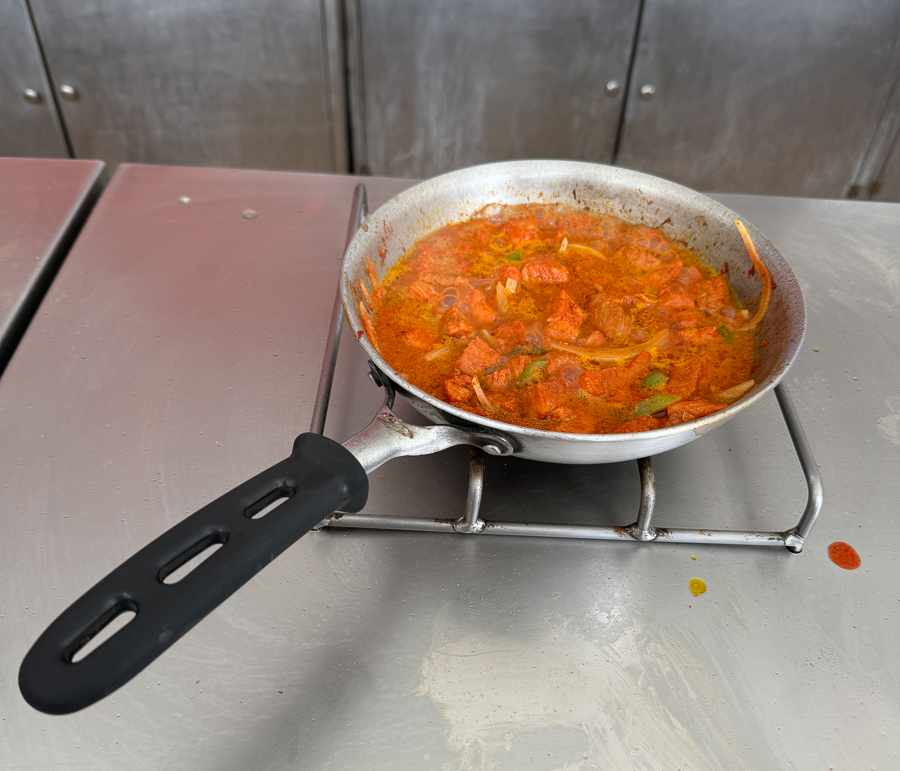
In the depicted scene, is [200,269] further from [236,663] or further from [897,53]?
[897,53]

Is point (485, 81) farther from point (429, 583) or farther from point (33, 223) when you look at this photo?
point (429, 583)

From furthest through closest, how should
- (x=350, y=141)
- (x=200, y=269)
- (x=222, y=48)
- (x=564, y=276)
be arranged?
(x=350, y=141) < (x=222, y=48) < (x=200, y=269) < (x=564, y=276)

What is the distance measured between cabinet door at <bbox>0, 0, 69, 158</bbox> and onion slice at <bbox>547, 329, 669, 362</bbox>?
2.70m

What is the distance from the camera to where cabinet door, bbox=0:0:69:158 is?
2.64 m

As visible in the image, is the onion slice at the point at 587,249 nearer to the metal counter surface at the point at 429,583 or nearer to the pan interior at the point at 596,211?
the pan interior at the point at 596,211

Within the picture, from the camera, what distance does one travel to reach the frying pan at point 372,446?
2.00 feet

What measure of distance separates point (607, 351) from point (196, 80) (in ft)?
8.04

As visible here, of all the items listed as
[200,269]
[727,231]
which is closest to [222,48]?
[200,269]

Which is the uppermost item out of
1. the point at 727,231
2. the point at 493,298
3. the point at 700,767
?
the point at 727,231

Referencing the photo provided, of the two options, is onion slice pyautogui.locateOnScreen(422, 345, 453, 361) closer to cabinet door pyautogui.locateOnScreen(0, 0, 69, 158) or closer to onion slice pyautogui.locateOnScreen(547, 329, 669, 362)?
onion slice pyautogui.locateOnScreen(547, 329, 669, 362)

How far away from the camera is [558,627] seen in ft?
3.02

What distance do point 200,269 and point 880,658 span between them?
140cm

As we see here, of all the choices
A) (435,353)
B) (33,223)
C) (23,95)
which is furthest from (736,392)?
(23,95)

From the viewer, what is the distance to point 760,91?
289 cm
